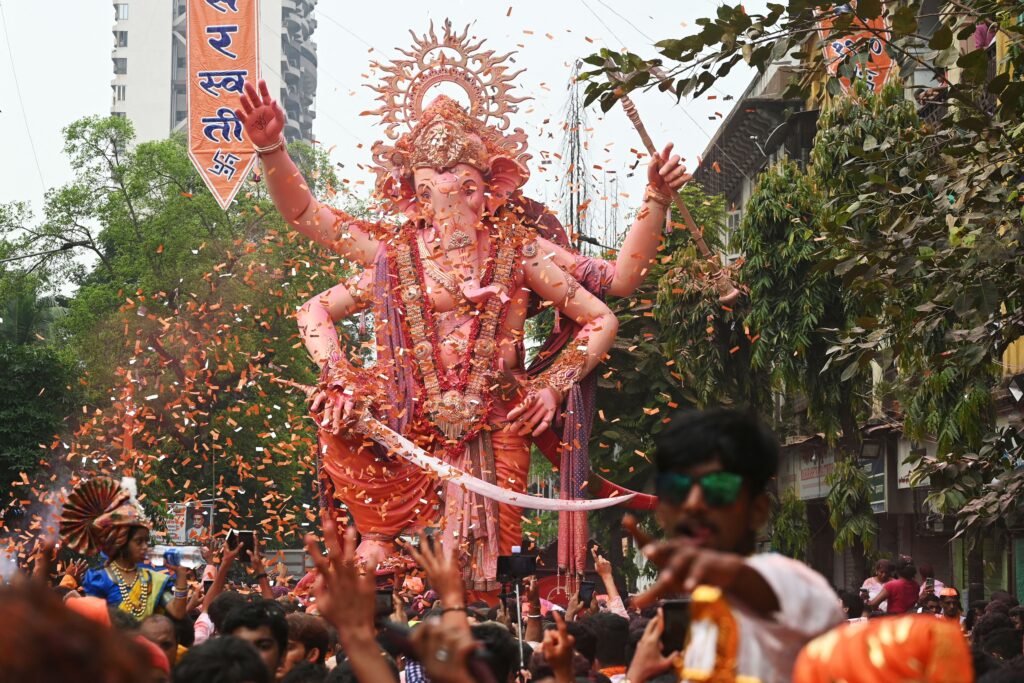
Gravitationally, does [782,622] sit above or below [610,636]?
above

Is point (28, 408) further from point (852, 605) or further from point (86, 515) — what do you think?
point (86, 515)

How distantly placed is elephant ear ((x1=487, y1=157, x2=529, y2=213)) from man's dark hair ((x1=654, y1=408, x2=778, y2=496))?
10.5 m

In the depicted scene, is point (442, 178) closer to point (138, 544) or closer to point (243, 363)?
point (138, 544)

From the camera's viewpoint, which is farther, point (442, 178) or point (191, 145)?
point (191, 145)

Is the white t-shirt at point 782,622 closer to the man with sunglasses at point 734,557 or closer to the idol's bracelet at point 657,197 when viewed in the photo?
the man with sunglasses at point 734,557

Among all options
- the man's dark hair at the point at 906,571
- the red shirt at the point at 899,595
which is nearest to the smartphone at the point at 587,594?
the red shirt at the point at 899,595

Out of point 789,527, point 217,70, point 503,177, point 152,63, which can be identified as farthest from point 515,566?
point 152,63

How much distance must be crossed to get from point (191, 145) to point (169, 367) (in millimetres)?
6108

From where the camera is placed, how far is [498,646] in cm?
469

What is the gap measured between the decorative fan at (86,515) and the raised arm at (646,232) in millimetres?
6600

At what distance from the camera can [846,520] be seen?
63.9 feet

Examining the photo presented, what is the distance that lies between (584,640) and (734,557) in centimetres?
349

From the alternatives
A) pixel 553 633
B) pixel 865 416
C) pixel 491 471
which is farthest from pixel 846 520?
pixel 553 633

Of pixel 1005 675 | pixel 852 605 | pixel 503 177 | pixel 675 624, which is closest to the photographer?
pixel 675 624
